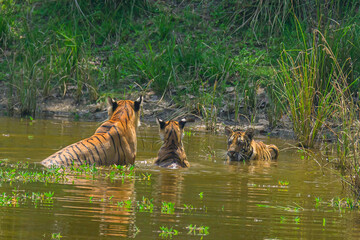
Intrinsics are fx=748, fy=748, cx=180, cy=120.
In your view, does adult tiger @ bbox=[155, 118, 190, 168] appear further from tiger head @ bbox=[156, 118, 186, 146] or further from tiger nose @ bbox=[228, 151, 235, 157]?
tiger nose @ bbox=[228, 151, 235, 157]

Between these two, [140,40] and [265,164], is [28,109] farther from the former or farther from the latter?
[265,164]

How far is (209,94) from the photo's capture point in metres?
14.3

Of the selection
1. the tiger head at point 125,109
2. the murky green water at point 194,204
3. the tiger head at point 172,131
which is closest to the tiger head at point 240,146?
the murky green water at point 194,204

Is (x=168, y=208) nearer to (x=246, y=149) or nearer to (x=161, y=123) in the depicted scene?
(x=161, y=123)

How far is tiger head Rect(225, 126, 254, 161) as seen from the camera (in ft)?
35.5

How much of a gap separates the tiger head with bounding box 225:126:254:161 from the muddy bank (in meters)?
2.71

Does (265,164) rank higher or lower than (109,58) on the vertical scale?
lower

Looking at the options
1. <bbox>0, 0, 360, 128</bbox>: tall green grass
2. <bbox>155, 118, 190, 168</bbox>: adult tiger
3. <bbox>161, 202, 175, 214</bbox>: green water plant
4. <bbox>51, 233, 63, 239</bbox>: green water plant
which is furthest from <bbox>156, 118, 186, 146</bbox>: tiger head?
<bbox>51, 233, 63, 239</bbox>: green water plant

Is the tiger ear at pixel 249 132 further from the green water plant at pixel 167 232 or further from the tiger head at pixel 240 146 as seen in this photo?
the green water plant at pixel 167 232

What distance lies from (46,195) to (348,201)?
280 centimetres

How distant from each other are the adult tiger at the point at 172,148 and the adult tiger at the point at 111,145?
15.4 inches

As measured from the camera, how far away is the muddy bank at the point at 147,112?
13.9 metres

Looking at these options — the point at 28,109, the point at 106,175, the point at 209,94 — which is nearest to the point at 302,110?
the point at 209,94

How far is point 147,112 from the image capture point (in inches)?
584
